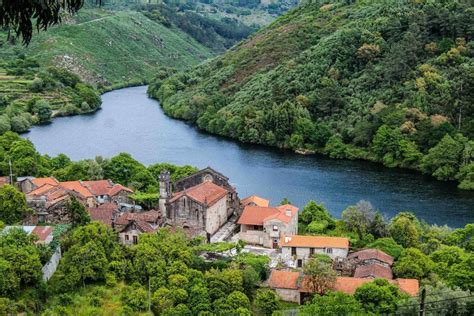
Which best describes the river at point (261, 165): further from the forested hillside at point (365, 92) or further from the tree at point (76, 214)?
the tree at point (76, 214)

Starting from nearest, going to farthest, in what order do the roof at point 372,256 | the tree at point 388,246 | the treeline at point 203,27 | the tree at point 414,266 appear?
1. the tree at point 414,266
2. the roof at point 372,256
3. the tree at point 388,246
4. the treeline at point 203,27

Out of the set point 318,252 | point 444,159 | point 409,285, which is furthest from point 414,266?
point 444,159

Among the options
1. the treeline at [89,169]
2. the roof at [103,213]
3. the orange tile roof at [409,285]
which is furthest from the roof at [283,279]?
the treeline at [89,169]

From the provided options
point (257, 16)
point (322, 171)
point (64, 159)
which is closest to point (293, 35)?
point (322, 171)

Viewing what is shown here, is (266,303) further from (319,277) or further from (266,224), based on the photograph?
(266,224)

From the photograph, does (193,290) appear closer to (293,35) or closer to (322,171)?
(322,171)
